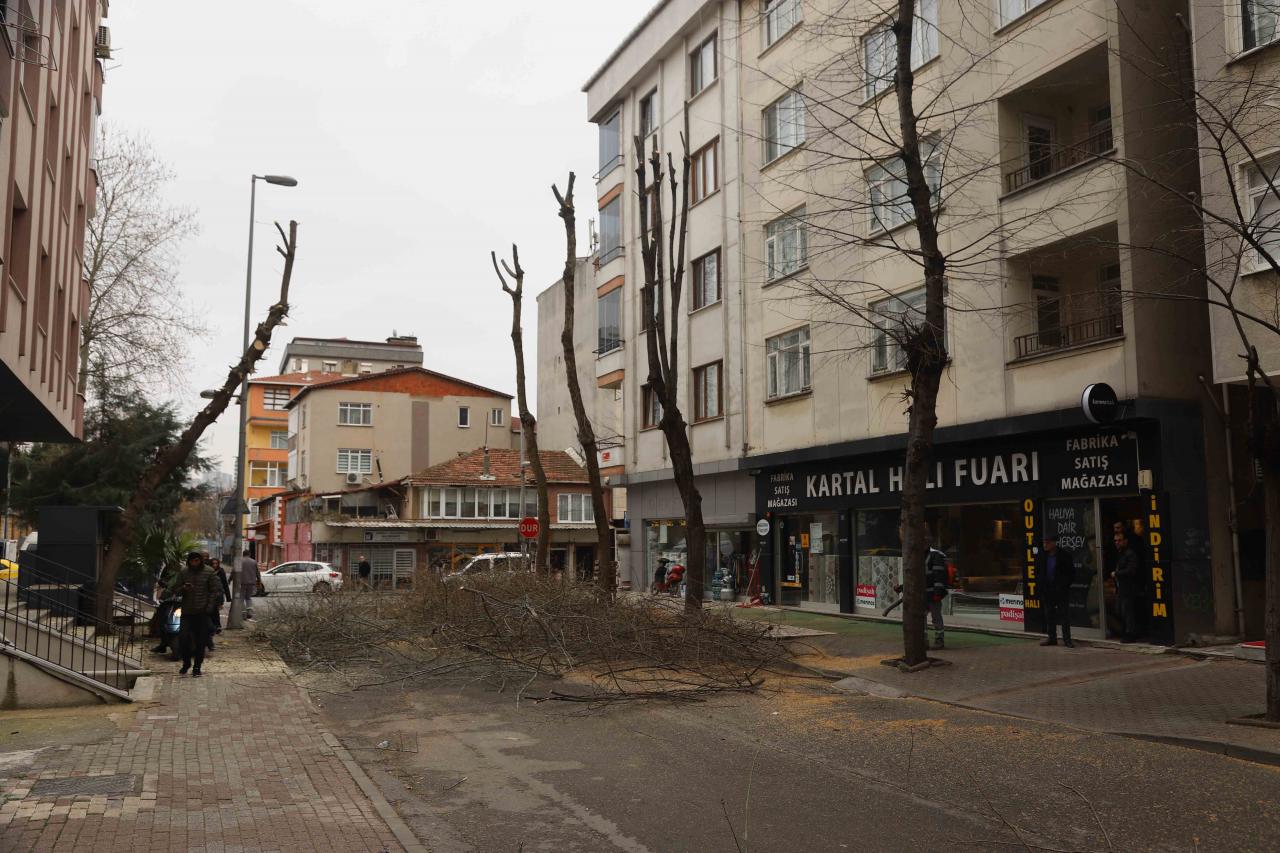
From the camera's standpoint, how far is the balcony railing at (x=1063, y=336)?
16.7 metres

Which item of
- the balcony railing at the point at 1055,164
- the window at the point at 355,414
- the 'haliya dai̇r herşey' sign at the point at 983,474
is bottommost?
the 'haliya dai̇r herşey' sign at the point at 983,474

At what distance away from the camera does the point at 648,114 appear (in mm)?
31125

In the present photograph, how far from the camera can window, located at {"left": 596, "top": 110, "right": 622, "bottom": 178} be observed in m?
32.4

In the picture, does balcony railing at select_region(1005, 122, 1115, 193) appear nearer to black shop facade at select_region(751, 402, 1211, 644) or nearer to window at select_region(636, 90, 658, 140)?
black shop facade at select_region(751, 402, 1211, 644)

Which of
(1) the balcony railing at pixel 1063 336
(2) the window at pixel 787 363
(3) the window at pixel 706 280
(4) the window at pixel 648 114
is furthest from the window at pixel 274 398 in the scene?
(1) the balcony railing at pixel 1063 336

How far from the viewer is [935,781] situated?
8.04 meters

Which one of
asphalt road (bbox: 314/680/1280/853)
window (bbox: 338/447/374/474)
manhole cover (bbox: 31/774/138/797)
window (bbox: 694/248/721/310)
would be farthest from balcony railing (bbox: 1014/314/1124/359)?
window (bbox: 338/447/374/474)

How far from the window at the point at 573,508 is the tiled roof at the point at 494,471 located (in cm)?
95

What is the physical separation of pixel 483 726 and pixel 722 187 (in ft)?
62.7

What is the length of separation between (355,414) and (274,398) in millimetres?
24000

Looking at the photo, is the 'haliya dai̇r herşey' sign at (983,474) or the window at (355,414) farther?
the window at (355,414)

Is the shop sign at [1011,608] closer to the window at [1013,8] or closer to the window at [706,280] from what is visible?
the window at [1013,8]

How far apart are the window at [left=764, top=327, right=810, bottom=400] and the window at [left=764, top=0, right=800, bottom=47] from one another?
291 inches

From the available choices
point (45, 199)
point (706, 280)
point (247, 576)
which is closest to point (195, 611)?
point (45, 199)
